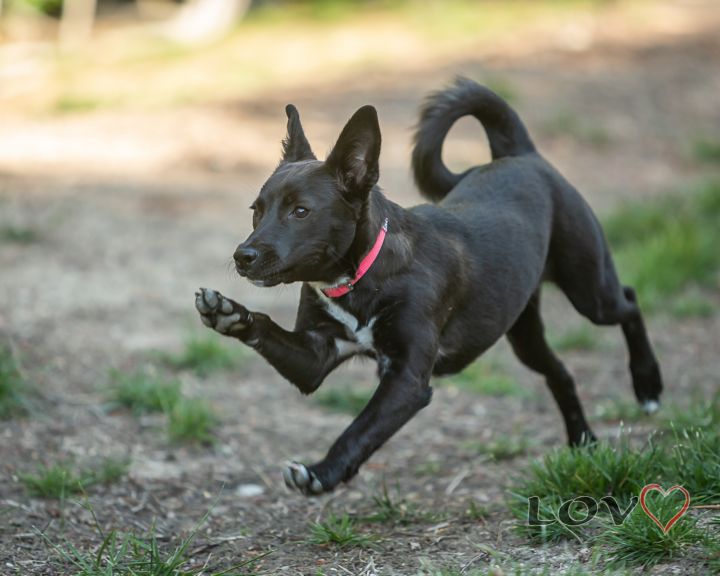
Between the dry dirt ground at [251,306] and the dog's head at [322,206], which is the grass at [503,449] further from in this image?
the dog's head at [322,206]

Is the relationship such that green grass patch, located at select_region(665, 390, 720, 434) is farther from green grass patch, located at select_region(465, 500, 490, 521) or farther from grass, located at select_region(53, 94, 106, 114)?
grass, located at select_region(53, 94, 106, 114)

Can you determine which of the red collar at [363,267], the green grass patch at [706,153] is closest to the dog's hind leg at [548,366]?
the red collar at [363,267]

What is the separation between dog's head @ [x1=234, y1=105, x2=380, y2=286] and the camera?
356 centimetres

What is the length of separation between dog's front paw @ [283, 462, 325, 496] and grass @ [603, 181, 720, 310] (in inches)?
167

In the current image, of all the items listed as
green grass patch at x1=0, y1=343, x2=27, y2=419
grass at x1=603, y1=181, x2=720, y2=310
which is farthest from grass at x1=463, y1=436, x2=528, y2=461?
grass at x1=603, y1=181, x2=720, y2=310

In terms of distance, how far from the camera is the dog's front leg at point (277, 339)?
11.5 feet

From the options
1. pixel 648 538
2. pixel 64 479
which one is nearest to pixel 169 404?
pixel 64 479

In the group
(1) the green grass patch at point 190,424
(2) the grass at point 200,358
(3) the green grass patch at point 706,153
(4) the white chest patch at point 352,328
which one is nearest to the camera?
(4) the white chest patch at point 352,328

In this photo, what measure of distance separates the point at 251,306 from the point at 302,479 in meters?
4.00

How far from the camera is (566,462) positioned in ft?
12.7

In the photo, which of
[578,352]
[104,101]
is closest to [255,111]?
[104,101]

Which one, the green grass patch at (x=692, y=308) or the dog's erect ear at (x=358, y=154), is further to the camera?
the green grass patch at (x=692, y=308)

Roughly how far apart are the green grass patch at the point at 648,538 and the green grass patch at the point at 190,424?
2402 mm

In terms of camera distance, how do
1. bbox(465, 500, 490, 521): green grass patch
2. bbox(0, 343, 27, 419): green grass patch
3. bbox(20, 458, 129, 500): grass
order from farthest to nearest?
bbox(0, 343, 27, 419): green grass patch < bbox(20, 458, 129, 500): grass < bbox(465, 500, 490, 521): green grass patch
